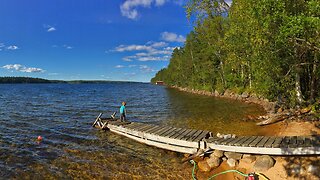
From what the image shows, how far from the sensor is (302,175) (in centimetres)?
1013

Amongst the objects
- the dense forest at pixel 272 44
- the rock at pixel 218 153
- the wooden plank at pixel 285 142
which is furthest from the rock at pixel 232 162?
the dense forest at pixel 272 44

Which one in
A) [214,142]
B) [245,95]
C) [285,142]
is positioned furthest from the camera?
[245,95]

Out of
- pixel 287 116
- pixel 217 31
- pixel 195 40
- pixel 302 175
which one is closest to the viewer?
pixel 302 175

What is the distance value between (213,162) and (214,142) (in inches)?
47.0

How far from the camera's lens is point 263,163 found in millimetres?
11266

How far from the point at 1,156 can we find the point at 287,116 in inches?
841

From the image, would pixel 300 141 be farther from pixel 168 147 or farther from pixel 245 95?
pixel 245 95

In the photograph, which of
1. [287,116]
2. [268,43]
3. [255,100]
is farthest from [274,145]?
[255,100]

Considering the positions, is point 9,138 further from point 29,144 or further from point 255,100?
point 255,100

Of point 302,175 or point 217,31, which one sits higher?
point 217,31

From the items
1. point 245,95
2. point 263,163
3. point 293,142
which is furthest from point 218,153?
point 245,95

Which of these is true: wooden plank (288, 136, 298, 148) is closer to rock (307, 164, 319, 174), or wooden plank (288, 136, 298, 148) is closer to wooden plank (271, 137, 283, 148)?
wooden plank (271, 137, 283, 148)

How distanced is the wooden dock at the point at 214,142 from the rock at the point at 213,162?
67 centimetres

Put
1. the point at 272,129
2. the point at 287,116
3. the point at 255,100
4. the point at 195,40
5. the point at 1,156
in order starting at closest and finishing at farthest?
the point at 1,156, the point at 272,129, the point at 287,116, the point at 255,100, the point at 195,40
